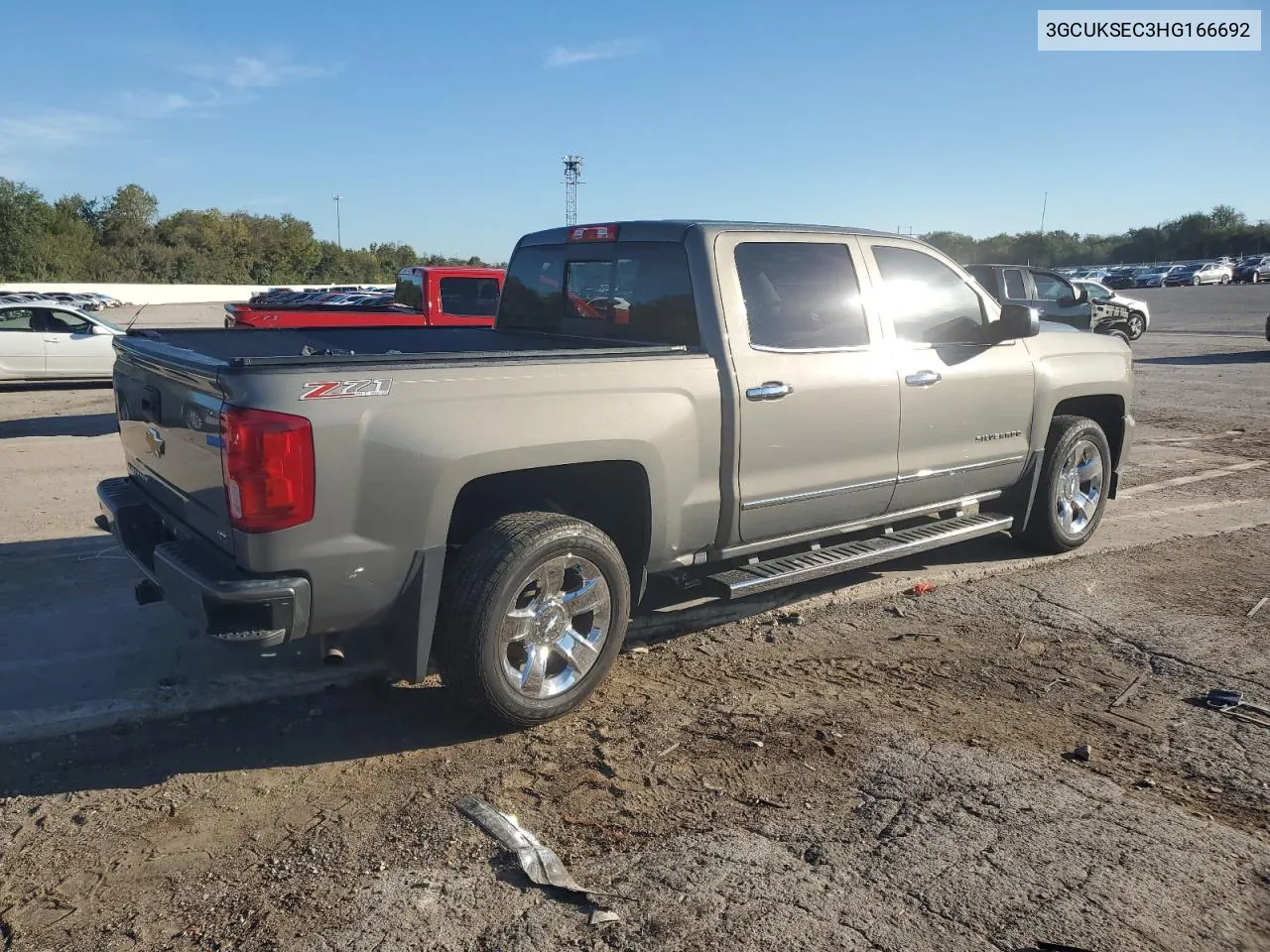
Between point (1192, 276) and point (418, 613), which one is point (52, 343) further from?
point (1192, 276)

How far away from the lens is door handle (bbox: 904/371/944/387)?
18.2ft

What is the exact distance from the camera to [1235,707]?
14.8ft

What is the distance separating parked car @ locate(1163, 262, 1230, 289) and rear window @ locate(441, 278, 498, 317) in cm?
6079

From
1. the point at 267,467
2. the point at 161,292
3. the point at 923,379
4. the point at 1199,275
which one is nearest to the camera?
the point at 267,467

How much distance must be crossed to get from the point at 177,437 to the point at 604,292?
2.29 m

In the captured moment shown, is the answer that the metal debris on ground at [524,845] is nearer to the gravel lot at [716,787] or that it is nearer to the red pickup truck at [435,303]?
the gravel lot at [716,787]

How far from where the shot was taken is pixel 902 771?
3.93 m

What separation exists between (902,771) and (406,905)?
1866 millimetres

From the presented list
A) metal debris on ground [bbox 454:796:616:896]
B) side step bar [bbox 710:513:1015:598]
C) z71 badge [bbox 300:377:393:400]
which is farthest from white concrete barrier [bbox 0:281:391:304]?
metal debris on ground [bbox 454:796:616:896]

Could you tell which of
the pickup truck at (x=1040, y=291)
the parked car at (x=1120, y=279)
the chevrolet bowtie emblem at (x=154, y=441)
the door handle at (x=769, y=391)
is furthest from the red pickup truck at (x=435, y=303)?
the parked car at (x=1120, y=279)

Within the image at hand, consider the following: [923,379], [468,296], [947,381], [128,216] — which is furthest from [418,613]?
[128,216]

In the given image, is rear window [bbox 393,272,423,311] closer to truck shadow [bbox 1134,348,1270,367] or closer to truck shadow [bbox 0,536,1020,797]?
truck shadow [bbox 0,536,1020,797]

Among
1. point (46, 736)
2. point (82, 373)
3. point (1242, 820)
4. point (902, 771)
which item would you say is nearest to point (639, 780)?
point (902, 771)

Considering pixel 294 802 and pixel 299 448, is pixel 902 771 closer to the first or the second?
pixel 294 802
